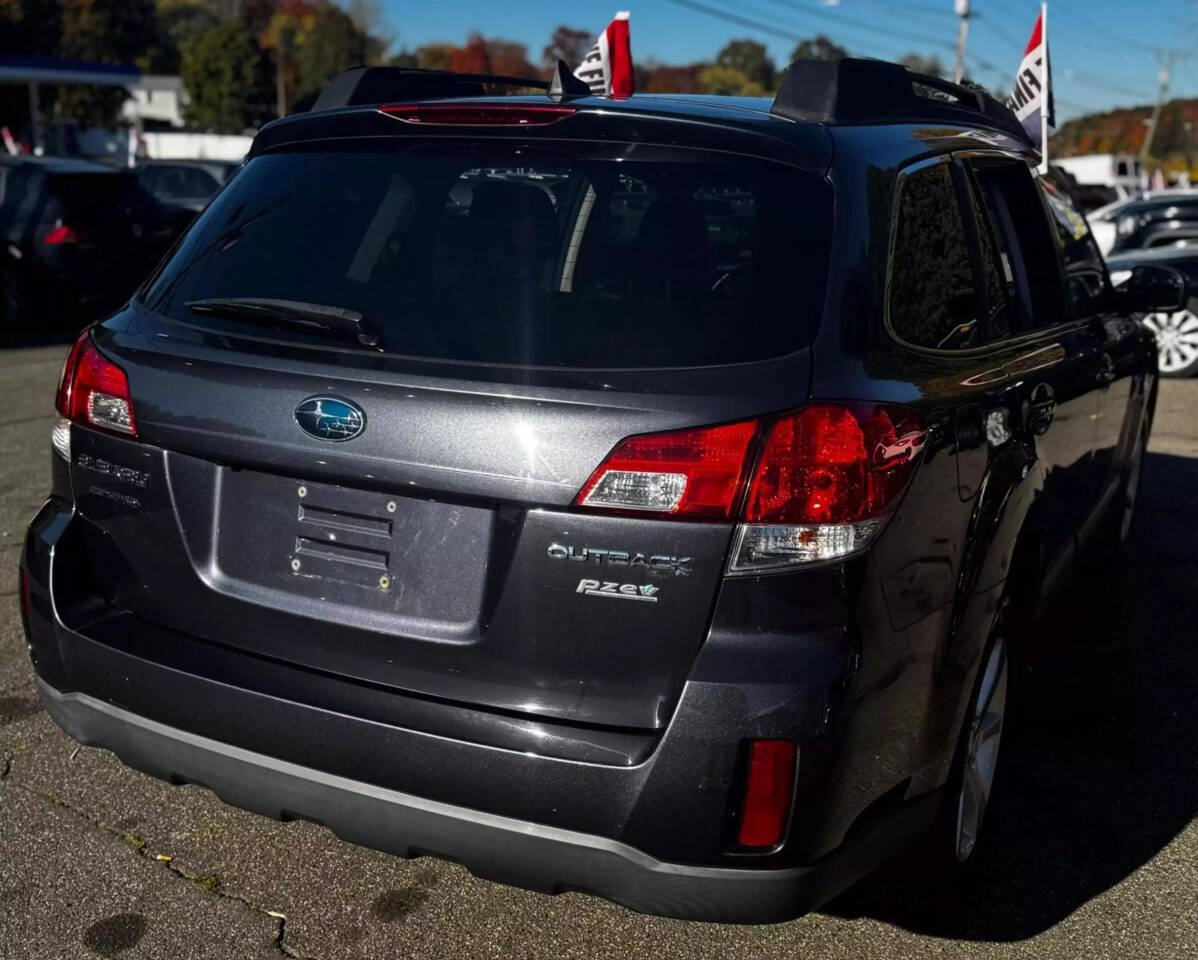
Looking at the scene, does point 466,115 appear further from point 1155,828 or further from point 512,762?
point 1155,828

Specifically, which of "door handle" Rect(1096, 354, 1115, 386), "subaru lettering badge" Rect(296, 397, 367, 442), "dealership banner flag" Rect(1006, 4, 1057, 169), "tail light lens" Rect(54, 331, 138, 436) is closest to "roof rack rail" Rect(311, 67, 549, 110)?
"tail light lens" Rect(54, 331, 138, 436)

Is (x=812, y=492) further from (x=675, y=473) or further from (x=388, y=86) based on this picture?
(x=388, y=86)

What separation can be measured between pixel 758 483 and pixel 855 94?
1.11 m

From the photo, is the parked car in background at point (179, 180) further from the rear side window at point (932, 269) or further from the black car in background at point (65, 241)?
the rear side window at point (932, 269)

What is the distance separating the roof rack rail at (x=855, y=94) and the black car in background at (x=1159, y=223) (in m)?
11.4

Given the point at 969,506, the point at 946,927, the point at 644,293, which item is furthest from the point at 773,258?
the point at 946,927

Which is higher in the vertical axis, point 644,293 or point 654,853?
point 644,293

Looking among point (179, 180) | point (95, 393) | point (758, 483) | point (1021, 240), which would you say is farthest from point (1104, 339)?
point (179, 180)

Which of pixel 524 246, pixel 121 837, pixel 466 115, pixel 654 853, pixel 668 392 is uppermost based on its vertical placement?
pixel 466 115

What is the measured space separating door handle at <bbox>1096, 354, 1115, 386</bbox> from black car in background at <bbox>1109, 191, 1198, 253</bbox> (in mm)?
10090

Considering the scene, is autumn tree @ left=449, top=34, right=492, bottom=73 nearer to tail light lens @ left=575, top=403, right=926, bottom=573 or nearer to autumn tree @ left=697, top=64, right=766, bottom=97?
autumn tree @ left=697, top=64, right=766, bottom=97

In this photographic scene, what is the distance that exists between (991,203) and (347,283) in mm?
1832

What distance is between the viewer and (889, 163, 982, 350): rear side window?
264 centimetres

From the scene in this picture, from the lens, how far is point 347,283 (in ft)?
8.79
